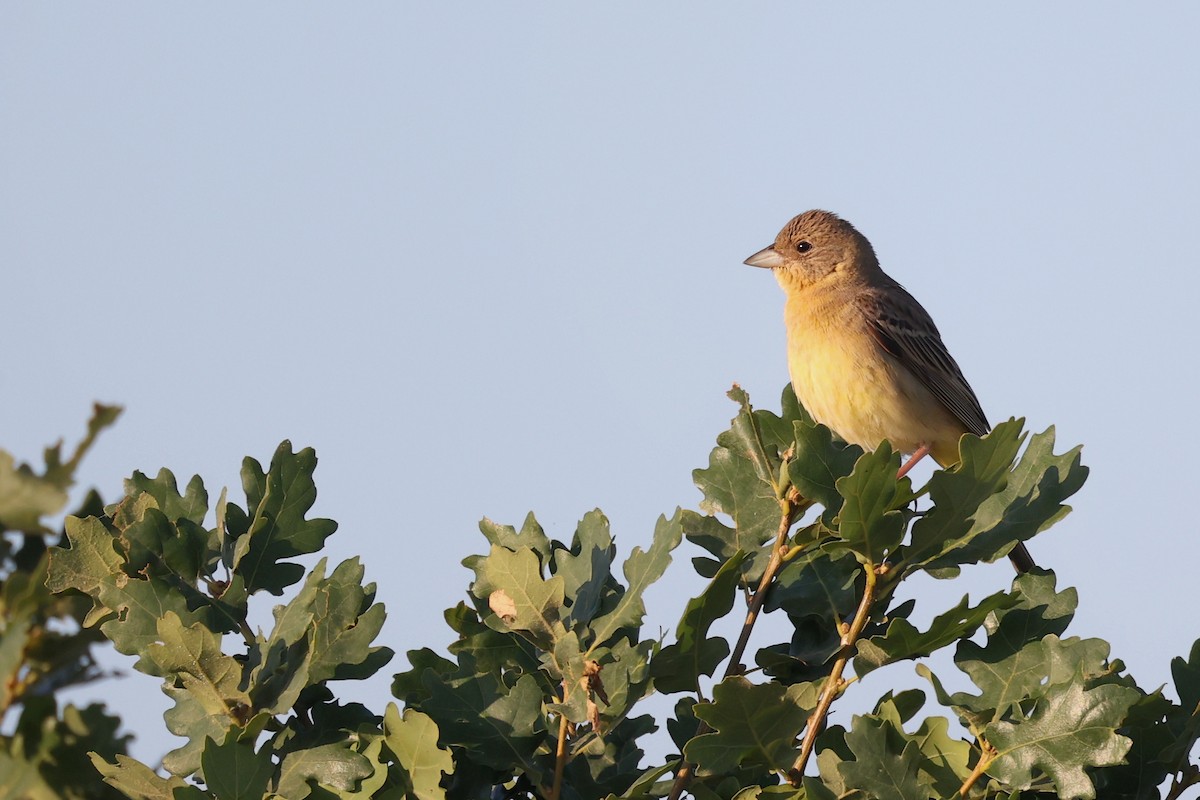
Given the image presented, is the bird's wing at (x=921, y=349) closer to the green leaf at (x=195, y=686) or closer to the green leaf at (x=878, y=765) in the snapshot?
the green leaf at (x=878, y=765)

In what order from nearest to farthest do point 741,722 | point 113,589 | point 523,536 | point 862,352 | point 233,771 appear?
point 233,771 → point 741,722 → point 113,589 → point 523,536 → point 862,352

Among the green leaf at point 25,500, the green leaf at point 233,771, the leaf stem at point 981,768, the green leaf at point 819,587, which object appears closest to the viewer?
the green leaf at point 25,500

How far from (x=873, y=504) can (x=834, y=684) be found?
1.29 feet

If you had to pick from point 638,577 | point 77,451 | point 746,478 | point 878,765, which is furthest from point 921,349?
point 77,451

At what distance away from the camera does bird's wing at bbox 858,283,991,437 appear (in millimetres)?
8492

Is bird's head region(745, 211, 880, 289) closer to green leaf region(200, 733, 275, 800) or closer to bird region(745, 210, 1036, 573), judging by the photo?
bird region(745, 210, 1036, 573)

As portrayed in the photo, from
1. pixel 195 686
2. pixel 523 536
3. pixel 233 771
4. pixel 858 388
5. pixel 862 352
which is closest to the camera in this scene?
pixel 233 771

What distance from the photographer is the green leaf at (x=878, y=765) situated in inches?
105

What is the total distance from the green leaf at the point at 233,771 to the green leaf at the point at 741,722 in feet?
2.85

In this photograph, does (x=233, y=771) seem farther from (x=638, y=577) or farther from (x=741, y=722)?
(x=741, y=722)

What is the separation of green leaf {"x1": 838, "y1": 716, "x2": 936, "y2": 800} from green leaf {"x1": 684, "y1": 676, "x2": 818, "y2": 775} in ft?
0.54

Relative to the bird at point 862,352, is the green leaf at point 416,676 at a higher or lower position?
lower

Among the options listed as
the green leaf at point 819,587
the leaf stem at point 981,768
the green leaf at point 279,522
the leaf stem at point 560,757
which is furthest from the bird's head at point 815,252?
the leaf stem at point 560,757

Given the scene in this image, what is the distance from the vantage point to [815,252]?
30.9 ft
